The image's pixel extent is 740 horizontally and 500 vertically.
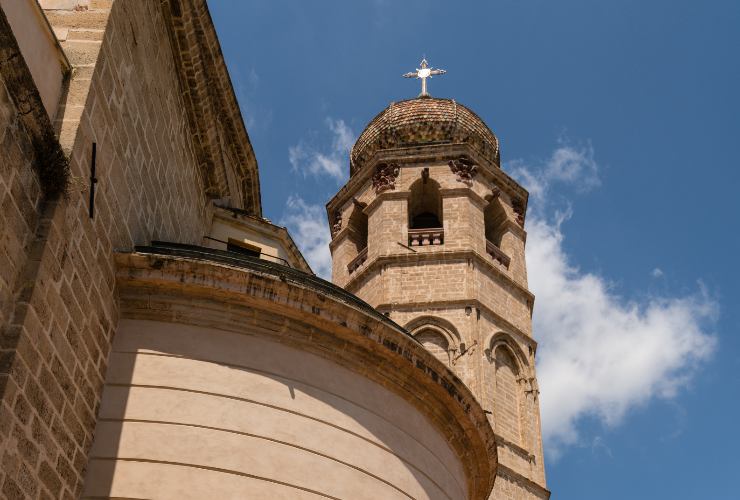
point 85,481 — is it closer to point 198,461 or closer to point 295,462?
point 198,461

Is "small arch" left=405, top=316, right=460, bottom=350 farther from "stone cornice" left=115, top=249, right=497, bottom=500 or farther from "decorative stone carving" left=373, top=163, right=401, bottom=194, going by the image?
"stone cornice" left=115, top=249, right=497, bottom=500

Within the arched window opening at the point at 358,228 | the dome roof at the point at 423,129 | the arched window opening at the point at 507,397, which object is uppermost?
the dome roof at the point at 423,129

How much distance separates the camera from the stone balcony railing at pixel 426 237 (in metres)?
24.3

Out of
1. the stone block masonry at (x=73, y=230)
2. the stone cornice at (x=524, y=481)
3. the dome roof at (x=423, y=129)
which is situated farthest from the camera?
the dome roof at (x=423, y=129)

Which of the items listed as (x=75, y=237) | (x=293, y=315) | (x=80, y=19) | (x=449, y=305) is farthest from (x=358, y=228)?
(x=75, y=237)

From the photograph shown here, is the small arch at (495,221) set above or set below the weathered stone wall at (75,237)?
above

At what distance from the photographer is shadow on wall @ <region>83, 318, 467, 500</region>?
25.0 feet

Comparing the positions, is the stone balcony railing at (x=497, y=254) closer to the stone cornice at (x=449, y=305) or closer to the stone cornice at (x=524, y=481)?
the stone cornice at (x=449, y=305)

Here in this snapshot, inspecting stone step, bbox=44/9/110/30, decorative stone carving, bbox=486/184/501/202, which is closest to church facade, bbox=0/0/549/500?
stone step, bbox=44/9/110/30

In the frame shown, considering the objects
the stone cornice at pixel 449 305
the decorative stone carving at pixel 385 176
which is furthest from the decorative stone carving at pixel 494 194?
the stone cornice at pixel 449 305

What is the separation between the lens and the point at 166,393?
26.3 feet

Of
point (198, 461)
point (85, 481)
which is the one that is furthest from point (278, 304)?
point (85, 481)

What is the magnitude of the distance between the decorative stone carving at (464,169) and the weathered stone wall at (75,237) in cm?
1588

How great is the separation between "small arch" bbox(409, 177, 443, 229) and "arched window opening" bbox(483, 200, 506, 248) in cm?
135
